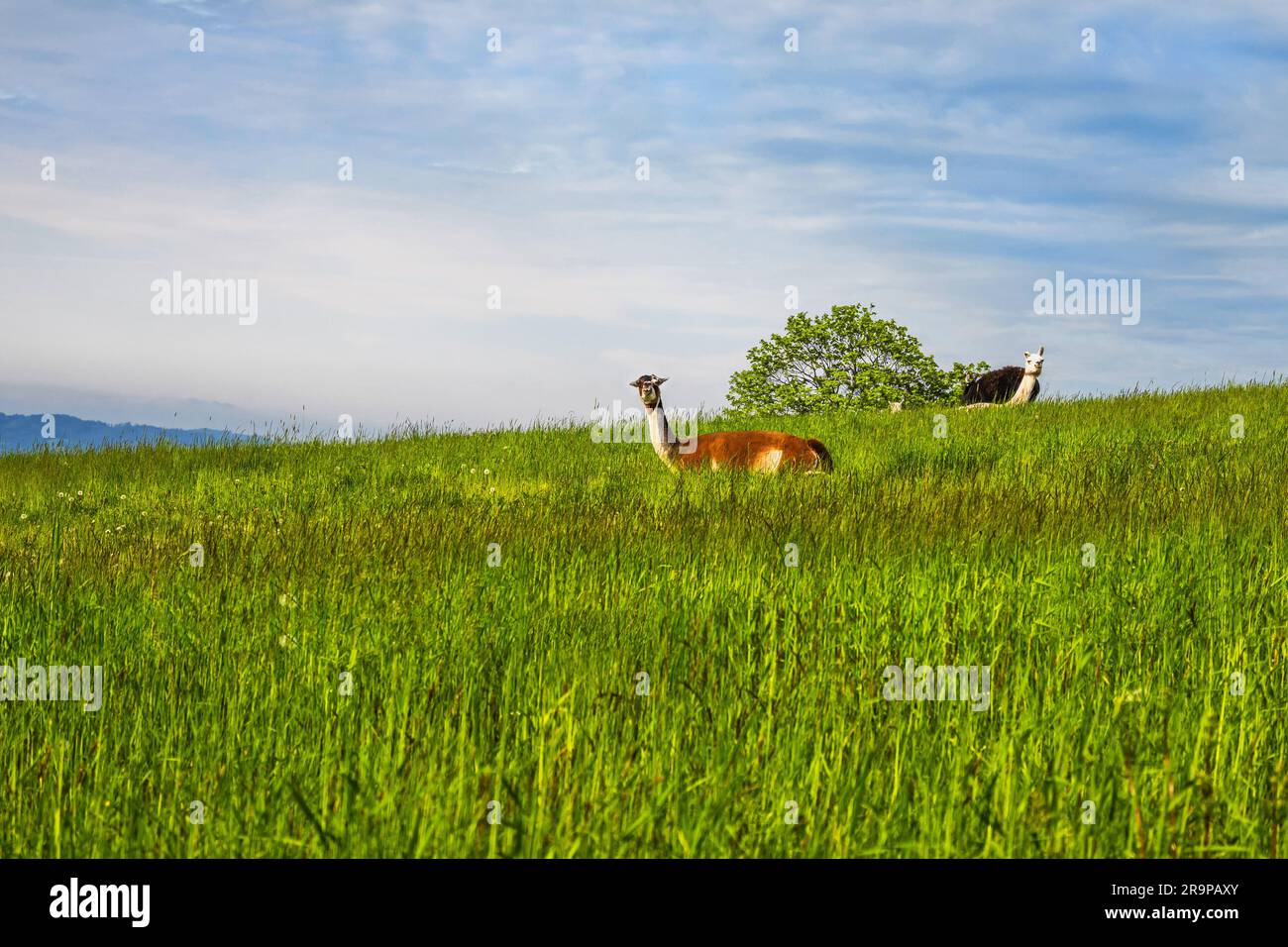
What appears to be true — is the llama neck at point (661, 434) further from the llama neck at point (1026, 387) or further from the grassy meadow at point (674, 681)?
the llama neck at point (1026, 387)

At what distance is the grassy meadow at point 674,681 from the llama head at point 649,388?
12.8ft

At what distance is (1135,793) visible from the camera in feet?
9.70

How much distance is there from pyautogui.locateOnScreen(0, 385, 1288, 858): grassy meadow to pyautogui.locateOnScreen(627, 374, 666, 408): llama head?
3.91m

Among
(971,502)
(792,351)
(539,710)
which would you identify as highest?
(792,351)

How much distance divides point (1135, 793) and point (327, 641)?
353cm

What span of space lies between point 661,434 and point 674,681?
28.8 ft

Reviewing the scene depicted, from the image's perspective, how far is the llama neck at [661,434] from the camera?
41.8 feet

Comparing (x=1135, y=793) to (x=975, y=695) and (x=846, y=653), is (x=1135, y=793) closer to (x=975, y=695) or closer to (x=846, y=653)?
(x=975, y=695)
